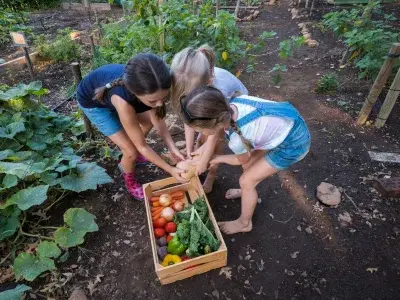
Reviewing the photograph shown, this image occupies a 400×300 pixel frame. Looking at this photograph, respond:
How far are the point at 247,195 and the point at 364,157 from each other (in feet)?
6.26

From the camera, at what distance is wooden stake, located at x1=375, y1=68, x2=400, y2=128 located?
128 inches

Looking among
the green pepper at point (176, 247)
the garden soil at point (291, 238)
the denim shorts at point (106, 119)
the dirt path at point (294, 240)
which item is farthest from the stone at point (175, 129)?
the green pepper at point (176, 247)

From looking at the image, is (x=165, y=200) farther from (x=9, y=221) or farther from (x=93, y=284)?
(x=9, y=221)

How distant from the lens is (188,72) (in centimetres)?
189

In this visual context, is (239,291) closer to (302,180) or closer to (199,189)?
(199,189)

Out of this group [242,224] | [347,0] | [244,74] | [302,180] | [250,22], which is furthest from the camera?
[347,0]

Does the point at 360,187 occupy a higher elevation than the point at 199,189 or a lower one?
lower

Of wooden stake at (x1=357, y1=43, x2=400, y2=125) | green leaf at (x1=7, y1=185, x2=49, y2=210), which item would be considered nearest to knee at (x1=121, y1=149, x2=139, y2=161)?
green leaf at (x1=7, y1=185, x2=49, y2=210)

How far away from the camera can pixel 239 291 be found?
6.84 feet

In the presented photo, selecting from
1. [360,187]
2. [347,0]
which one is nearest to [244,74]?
[360,187]

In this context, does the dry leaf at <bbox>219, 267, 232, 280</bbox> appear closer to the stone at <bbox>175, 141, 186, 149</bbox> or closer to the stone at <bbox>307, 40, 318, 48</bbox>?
the stone at <bbox>175, 141, 186, 149</bbox>

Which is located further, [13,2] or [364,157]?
[13,2]

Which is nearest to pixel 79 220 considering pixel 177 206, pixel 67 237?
pixel 67 237

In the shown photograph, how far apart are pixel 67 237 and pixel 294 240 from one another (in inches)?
76.8
